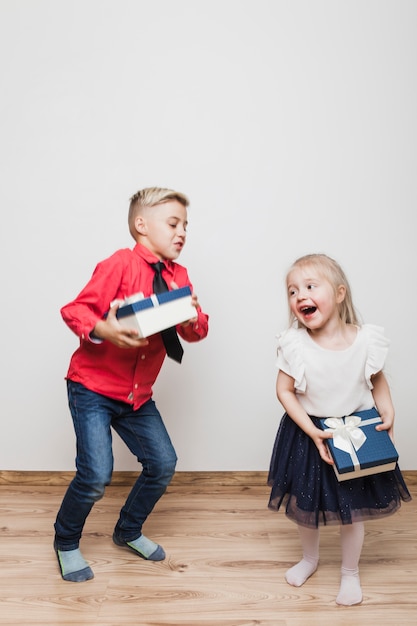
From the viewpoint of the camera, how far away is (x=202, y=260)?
1858 millimetres

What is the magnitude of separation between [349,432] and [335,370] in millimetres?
146

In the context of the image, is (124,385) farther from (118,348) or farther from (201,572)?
(201,572)

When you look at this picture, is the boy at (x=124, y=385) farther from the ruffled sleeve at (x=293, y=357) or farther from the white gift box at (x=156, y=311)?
the ruffled sleeve at (x=293, y=357)

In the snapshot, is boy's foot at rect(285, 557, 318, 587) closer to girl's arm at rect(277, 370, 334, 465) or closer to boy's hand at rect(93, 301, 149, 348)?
girl's arm at rect(277, 370, 334, 465)

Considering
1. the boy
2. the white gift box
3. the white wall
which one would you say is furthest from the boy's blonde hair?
the white wall

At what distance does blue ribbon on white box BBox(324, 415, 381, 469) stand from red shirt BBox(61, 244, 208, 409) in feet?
1.33

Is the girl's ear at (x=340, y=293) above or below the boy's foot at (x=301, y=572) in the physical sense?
above

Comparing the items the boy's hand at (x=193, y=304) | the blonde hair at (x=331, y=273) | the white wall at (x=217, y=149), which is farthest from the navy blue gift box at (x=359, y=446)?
the white wall at (x=217, y=149)

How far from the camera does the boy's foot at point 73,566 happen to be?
1337 mm

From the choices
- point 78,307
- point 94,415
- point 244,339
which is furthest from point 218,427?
point 78,307

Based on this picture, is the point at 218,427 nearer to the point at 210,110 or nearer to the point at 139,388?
the point at 139,388

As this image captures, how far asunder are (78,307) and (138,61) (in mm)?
988

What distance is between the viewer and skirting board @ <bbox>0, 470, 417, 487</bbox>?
6.35ft

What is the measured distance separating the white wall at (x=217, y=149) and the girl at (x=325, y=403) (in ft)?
1.86
